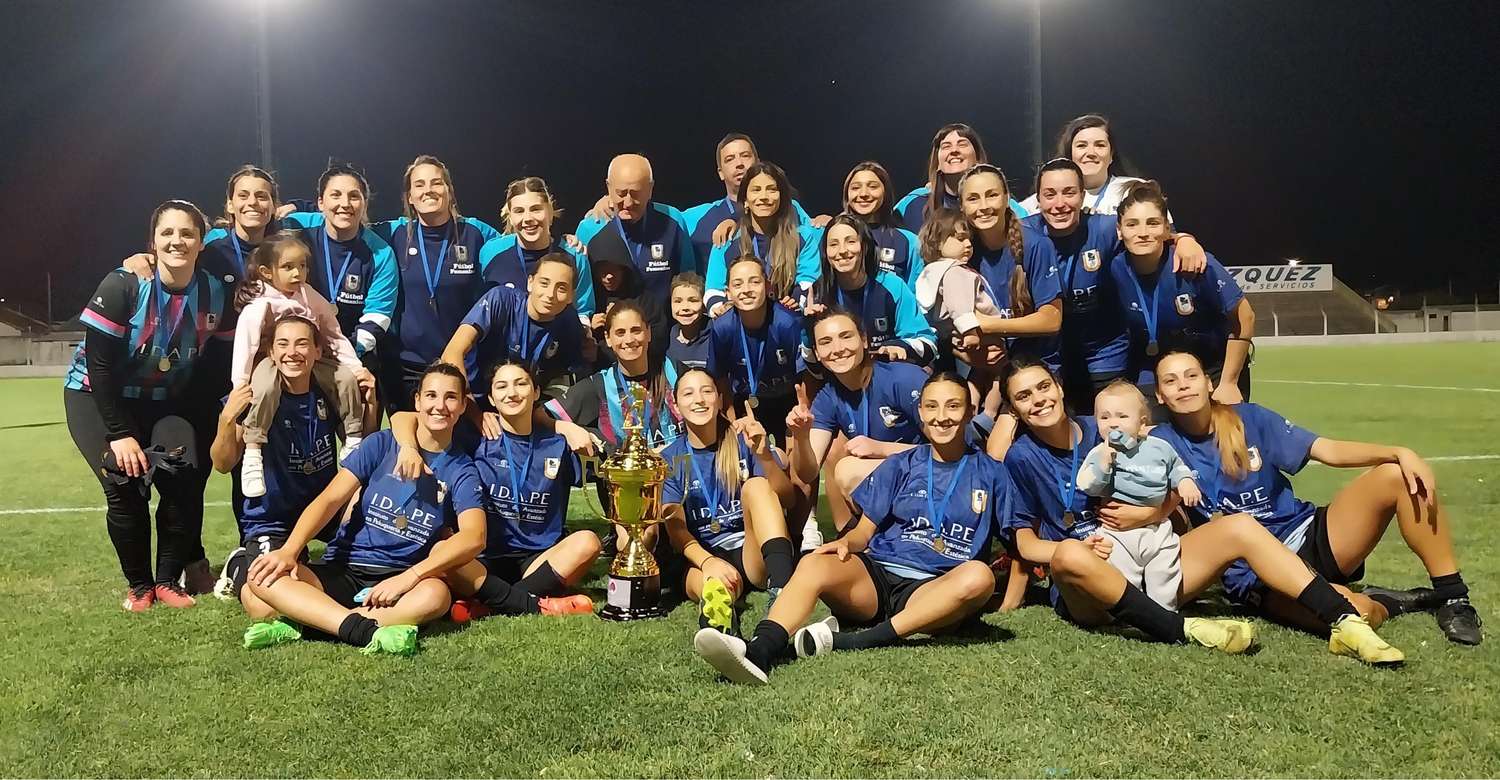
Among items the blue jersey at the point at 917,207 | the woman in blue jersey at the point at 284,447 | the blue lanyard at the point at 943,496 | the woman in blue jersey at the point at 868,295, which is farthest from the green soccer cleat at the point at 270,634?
the blue jersey at the point at 917,207

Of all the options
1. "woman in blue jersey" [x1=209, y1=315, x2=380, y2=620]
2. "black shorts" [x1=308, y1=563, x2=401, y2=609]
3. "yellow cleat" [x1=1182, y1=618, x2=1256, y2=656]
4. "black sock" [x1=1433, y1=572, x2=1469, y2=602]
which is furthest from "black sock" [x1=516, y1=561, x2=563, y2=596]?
"black sock" [x1=1433, y1=572, x2=1469, y2=602]

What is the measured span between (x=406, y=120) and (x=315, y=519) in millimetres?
23297

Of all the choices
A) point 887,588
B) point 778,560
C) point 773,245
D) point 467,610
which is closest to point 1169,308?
point 773,245

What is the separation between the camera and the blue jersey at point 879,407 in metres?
4.11

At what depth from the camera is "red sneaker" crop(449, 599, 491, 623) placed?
3643mm

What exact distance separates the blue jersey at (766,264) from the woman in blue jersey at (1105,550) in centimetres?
114

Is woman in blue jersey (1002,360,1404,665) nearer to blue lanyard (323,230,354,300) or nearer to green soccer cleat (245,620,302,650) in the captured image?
green soccer cleat (245,620,302,650)

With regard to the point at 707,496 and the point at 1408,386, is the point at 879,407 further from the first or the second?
the point at 1408,386

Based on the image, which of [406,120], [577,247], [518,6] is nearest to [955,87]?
[518,6]

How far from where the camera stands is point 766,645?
116 inches

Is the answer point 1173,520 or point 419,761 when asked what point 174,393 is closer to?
point 419,761

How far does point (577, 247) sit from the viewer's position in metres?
5.21

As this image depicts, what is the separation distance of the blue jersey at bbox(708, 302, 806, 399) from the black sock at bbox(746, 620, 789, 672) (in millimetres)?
1569

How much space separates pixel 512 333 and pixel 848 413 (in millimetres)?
1530
